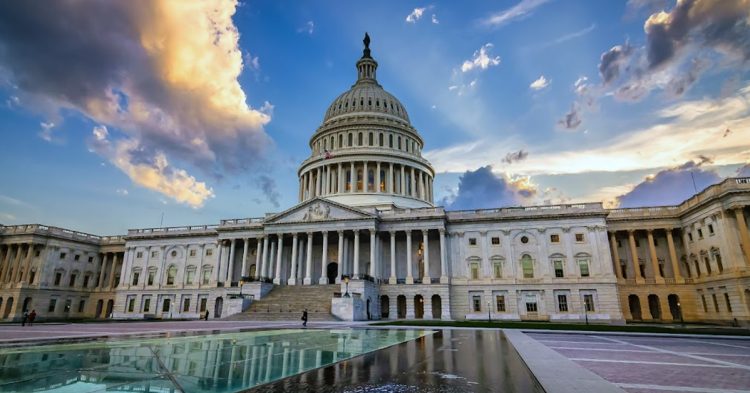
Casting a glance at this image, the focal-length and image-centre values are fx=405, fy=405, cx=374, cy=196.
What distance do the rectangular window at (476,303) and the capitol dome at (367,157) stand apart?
826 inches

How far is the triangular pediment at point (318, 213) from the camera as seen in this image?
56281 millimetres

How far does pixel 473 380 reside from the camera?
30.9 ft

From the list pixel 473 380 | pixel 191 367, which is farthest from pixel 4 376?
pixel 473 380

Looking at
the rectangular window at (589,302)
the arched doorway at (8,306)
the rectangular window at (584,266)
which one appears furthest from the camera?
the arched doorway at (8,306)

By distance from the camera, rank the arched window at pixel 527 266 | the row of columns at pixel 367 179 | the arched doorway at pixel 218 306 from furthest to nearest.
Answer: the row of columns at pixel 367 179 < the arched doorway at pixel 218 306 < the arched window at pixel 527 266

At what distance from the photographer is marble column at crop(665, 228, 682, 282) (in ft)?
169

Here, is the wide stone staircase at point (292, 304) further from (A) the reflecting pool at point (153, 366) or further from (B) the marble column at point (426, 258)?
(A) the reflecting pool at point (153, 366)

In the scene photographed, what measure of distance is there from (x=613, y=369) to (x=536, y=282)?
43.6 m

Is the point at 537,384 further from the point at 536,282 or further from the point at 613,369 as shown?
the point at 536,282

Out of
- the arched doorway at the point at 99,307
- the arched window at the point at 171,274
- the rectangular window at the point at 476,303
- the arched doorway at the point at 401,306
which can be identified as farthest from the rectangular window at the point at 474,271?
the arched doorway at the point at 99,307

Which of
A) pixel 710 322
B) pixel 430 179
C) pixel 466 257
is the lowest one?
pixel 710 322

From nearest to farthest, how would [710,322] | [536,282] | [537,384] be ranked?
1. [537,384]
2. [710,322]
3. [536,282]

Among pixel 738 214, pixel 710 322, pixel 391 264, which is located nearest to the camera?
pixel 738 214

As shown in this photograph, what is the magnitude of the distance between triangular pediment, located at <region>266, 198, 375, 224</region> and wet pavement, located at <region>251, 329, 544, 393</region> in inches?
→ 1655
